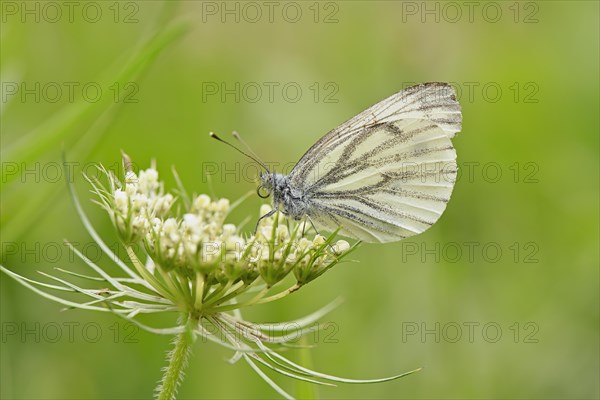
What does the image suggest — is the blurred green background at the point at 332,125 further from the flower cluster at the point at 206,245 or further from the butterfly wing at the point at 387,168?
the butterfly wing at the point at 387,168

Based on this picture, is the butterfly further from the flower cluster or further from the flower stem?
the flower stem

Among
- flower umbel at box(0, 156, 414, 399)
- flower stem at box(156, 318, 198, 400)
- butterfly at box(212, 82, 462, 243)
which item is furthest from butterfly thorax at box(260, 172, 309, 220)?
flower stem at box(156, 318, 198, 400)

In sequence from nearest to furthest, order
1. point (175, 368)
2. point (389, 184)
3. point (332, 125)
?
point (175, 368) < point (389, 184) < point (332, 125)

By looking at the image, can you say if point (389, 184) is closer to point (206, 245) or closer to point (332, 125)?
point (206, 245)

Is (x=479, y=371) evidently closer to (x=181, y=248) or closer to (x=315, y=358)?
(x=315, y=358)

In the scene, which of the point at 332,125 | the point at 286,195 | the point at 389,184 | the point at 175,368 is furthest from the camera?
the point at 332,125

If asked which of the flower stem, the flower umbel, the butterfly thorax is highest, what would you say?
the butterfly thorax

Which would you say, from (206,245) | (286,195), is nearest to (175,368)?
(206,245)

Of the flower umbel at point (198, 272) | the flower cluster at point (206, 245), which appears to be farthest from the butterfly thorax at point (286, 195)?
the flower umbel at point (198, 272)
